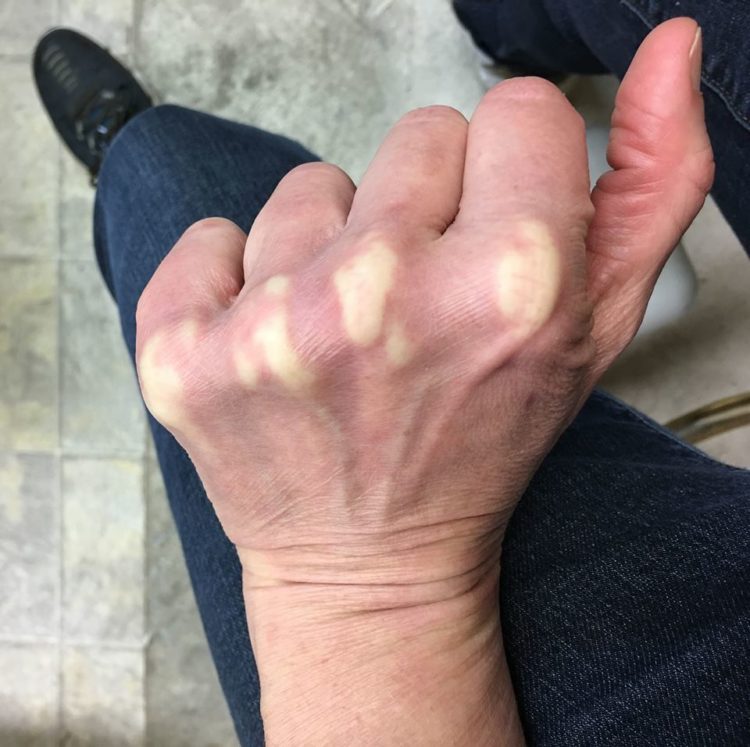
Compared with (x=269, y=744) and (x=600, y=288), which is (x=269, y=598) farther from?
(x=600, y=288)

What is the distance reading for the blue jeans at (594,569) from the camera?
429 millimetres

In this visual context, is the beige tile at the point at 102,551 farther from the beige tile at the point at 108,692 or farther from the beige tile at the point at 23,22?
the beige tile at the point at 23,22

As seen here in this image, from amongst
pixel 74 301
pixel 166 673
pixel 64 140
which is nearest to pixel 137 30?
pixel 64 140

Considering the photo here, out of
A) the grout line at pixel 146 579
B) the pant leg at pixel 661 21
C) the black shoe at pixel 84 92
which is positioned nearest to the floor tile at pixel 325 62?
the black shoe at pixel 84 92

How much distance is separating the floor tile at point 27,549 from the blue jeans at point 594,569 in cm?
52

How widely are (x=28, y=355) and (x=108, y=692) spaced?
54 centimetres

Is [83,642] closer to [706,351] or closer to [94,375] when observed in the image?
[94,375]

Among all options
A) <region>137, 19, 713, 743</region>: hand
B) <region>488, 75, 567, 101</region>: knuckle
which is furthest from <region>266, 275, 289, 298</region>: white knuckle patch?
<region>488, 75, 567, 101</region>: knuckle

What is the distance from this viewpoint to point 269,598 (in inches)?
16.8

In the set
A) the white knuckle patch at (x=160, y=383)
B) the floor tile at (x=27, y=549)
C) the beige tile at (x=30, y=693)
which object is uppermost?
the white knuckle patch at (x=160, y=383)

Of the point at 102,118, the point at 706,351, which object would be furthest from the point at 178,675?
the point at 706,351

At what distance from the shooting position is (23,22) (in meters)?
1.13

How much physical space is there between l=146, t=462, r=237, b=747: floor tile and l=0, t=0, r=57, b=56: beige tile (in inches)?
27.5

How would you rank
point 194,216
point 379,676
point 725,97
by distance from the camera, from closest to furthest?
1. point 379,676
2. point 725,97
3. point 194,216
